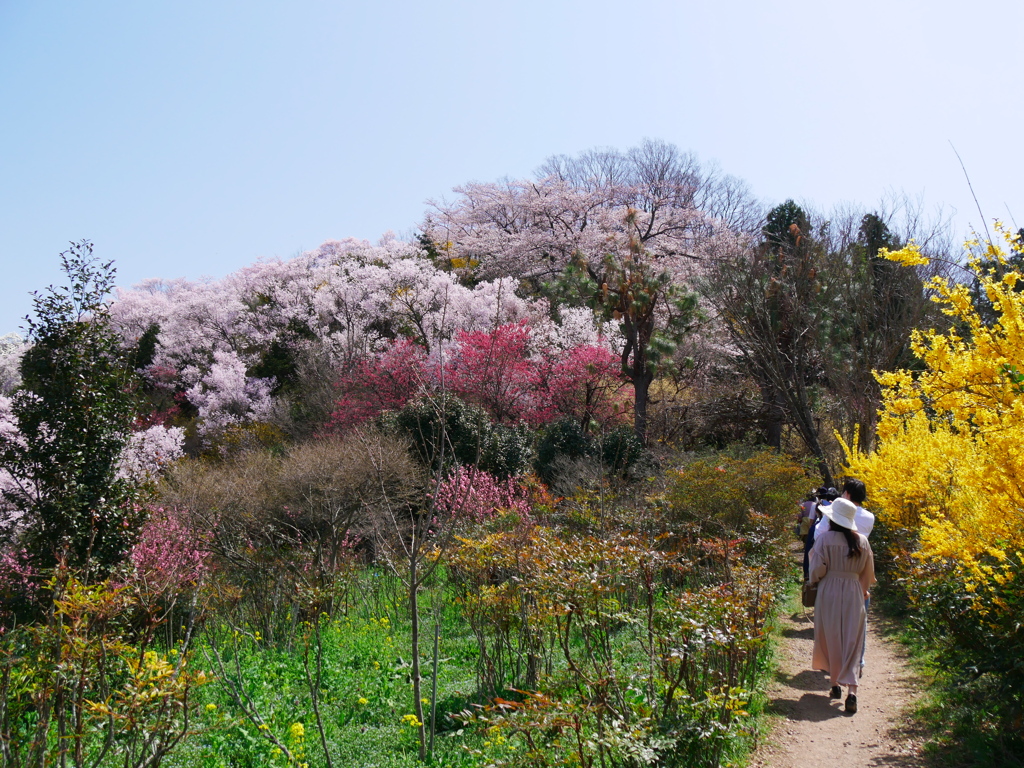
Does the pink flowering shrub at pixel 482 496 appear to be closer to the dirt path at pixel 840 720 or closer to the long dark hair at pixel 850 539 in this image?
the dirt path at pixel 840 720

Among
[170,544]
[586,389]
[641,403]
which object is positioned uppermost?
[586,389]

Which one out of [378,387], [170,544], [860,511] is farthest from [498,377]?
[860,511]

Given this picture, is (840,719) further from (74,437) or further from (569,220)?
(569,220)

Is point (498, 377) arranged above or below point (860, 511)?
above

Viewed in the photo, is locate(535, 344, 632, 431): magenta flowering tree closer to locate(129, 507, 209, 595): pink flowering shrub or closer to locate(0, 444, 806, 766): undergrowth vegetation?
locate(0, 444, 806, 766): undergrowth vegetation

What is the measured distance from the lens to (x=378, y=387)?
1856 cm

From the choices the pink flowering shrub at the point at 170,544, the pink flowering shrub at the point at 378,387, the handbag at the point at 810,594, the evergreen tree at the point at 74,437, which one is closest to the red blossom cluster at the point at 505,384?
the pink flowering shrub at the point at 378,387

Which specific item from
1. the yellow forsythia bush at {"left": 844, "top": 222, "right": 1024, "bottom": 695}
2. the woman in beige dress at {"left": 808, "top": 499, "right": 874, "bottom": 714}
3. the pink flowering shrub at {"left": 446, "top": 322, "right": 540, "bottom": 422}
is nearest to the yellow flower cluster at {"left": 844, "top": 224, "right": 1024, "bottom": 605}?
the yellow forsythia bush at {"left": 844, "top": 222, "right": 1024, "bottom": 695}

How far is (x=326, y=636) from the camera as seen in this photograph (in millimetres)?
7539

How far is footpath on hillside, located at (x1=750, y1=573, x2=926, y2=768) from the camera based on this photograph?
13.8 feet

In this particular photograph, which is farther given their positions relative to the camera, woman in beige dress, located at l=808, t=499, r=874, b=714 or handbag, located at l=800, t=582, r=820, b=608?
handbag, located at l=800, t=582, r=820, b=608

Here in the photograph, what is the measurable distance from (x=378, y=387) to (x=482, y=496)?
7.17 metres

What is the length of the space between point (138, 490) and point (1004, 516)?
8.07 meters

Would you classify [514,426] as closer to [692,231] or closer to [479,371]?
[479,371]
